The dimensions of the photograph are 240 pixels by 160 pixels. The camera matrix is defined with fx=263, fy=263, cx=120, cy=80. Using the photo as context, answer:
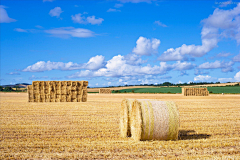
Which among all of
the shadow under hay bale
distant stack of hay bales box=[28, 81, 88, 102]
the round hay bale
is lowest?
the shadow under hay bale

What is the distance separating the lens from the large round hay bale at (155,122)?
26.6 ft

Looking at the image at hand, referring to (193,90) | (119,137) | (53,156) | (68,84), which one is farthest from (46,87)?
(193,90)

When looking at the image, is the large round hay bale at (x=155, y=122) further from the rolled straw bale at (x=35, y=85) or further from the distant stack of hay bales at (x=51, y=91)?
the rolled straw bale at (x=35, y=85)

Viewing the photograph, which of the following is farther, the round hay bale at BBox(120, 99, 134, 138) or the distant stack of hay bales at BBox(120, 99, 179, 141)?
the round hay bale at BBox(120, 99, 134, 138)

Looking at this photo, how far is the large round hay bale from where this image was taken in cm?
811

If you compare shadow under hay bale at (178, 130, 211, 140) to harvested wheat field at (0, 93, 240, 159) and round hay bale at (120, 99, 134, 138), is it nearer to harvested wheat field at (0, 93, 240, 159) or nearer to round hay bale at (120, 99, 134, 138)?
harvested wheat field at (0, 93, 240, 159)

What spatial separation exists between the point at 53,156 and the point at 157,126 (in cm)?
325

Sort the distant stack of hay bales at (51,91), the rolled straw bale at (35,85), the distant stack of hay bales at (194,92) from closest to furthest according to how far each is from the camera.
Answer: the rolled straw bale at (35,85), the distant stack of hay bales at (51,91), the distant stack of hay bales at (194,92)

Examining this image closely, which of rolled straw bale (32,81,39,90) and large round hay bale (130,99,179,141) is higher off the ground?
rolled straw bale (32,81,39,90)

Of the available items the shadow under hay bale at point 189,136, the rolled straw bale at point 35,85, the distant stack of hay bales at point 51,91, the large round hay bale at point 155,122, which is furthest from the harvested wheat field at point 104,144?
the rolled straw bale at point 35,85

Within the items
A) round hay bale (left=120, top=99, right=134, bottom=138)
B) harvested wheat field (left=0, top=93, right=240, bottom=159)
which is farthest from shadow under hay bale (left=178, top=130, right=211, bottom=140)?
round hay bale (left=120, top=99, right=134, bottom=138)

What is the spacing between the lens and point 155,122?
26.7 ft

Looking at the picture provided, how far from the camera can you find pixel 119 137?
29.8 ft

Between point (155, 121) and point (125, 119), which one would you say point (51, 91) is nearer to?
point (125, 119)
